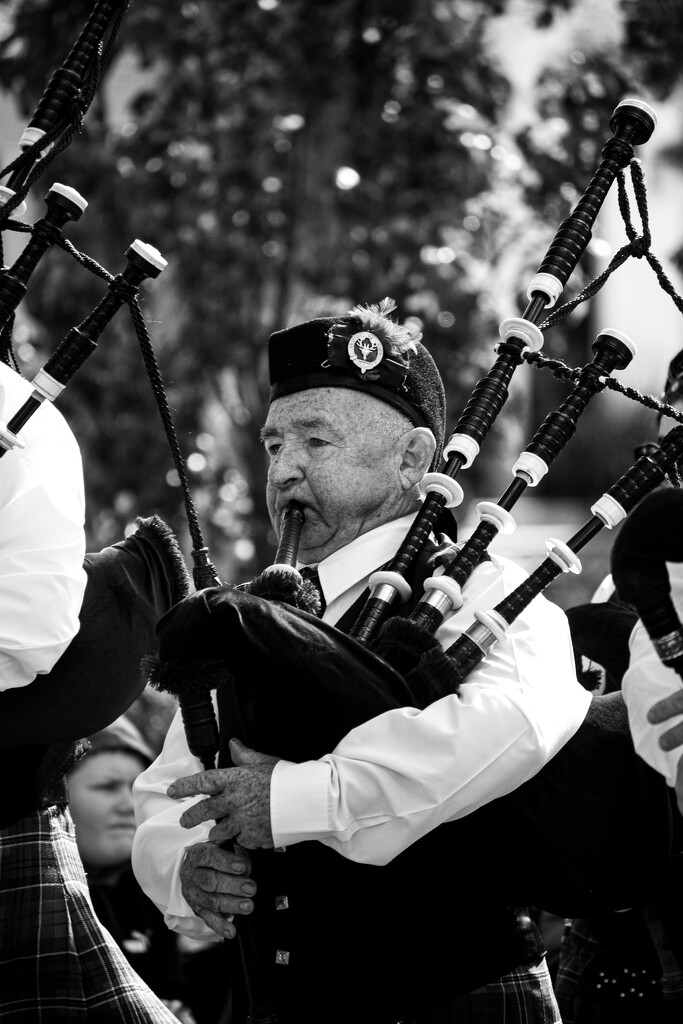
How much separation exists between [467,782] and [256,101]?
4.01 m

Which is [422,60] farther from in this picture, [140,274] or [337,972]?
[337,972]

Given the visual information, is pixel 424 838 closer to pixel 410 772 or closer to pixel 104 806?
pixel 410 772

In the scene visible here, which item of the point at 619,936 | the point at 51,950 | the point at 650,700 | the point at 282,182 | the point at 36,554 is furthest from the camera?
the point at 282,182

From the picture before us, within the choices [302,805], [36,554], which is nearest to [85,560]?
[36,554]

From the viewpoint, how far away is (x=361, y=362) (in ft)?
8.32

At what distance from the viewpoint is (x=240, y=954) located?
7.07ft

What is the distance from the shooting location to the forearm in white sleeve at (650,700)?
1959 millimetres

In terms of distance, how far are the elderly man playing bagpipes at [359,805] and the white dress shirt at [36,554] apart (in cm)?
31

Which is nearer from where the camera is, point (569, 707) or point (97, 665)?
point (569, 707)

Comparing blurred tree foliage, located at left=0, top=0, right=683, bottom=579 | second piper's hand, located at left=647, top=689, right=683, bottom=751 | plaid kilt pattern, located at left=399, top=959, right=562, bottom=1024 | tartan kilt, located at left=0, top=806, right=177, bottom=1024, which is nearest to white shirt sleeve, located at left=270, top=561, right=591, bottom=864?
second piper's hand, located at left=647, top=689, right=683, bottom=751

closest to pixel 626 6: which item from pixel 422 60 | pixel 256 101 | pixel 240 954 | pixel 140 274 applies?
pixel 422 60

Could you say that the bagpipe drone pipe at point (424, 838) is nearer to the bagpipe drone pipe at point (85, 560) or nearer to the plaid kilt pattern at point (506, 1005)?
the plaid kilt pattern at point (506, 1005)

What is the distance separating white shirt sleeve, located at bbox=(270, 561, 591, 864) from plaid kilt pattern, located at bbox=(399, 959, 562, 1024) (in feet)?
1.17

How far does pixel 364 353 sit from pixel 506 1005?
1238 mm
